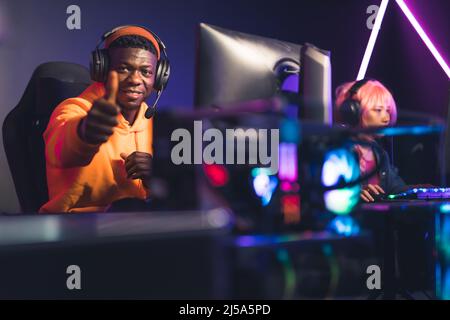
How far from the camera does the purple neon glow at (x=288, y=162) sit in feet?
3.60

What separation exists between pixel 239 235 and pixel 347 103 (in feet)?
2.74

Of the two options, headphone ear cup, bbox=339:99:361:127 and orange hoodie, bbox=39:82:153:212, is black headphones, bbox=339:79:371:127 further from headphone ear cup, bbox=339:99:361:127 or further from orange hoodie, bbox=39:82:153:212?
orange hoodie, bbox=39:82:153:212

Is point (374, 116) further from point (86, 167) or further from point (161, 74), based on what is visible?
point (86, 167)

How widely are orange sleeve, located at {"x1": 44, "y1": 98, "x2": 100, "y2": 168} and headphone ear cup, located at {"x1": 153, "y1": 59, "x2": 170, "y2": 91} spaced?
272 mm

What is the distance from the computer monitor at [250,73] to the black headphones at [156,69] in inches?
28.0

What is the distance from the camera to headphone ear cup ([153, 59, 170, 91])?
2.01 meters

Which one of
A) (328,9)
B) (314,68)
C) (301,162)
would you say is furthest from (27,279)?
(328,9)

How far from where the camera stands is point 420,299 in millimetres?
1603

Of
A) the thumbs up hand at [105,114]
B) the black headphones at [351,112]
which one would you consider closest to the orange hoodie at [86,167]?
the thumbs up hand at [105,114]

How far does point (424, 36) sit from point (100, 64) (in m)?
1.33

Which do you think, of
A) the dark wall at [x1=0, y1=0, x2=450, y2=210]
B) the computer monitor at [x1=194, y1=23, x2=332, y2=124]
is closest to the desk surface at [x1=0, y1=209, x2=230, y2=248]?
the computer monitor at [x1=194, y1=23, x2=332, y2=124]

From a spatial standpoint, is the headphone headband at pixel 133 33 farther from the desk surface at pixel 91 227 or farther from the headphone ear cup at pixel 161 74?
the desk surface at pixel 91 227

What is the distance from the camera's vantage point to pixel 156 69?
6.66 ft

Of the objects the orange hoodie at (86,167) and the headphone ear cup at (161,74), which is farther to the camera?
the headphone ear cup at (161,74)
